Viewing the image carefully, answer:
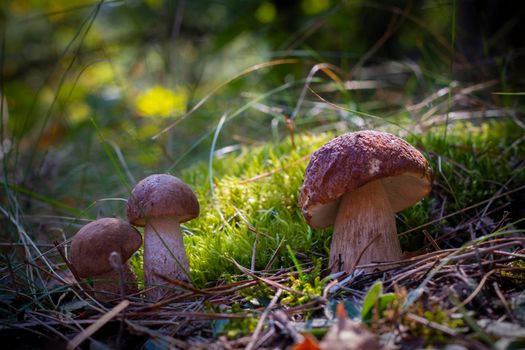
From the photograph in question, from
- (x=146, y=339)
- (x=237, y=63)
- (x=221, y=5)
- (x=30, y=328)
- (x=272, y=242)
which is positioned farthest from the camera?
(x=237, y=63)

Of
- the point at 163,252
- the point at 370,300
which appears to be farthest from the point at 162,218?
the point at 370,300

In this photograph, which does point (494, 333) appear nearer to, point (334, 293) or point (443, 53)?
point (334, 293)

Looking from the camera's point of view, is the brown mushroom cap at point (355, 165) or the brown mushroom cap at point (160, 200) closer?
the brown mushroom cap at point (355, 165)

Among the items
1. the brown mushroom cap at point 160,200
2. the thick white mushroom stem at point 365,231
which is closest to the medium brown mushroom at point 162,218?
the brown mushroom cap at point 160,200

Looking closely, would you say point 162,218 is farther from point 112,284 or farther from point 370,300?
Result: point 370,300

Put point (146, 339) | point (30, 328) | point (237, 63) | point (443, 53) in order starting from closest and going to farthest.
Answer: point (146, 339) → point (30, 328) → point (443, 53) → point (237, 63)

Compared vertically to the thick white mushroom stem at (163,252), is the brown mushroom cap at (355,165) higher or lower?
higher

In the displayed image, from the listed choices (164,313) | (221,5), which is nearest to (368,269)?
Answer: (164,313)

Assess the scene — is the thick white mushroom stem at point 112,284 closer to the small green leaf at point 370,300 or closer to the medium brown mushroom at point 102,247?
the medium brown mushroom at point 102,247
